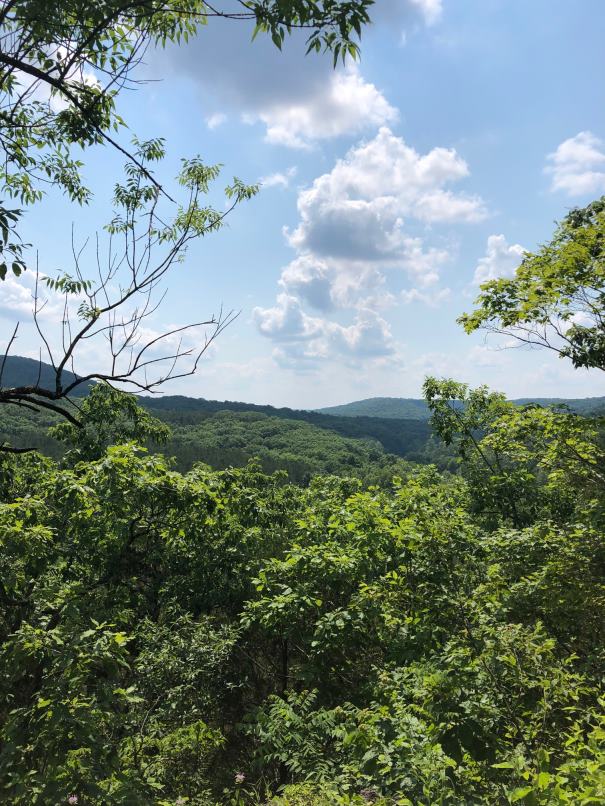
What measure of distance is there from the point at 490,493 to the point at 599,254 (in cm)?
819

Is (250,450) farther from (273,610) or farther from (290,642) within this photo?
(273,610)

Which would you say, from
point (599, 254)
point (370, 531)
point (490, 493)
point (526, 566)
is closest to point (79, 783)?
point (370, 531)

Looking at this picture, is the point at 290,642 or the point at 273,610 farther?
the point at 290,642

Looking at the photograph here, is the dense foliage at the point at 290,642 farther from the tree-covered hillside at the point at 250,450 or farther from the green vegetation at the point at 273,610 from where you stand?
the tree-covered hillside at the point at 250,450

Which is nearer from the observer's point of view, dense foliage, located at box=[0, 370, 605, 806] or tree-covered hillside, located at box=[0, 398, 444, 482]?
dense foliage, located at box=[0, 370, 605, 806]

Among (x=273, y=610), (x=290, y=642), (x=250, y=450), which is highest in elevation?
(x=273, y=610)

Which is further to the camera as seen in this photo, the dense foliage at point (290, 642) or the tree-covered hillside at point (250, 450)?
the tree-covered hillside at point (250, 450)

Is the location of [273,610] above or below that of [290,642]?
above

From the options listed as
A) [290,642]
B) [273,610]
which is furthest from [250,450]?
[273,610]

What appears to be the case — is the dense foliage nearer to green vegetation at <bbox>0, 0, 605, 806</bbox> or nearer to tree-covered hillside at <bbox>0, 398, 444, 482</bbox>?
green vegetation at <bbox>0, 0, 605, 806</bbox>

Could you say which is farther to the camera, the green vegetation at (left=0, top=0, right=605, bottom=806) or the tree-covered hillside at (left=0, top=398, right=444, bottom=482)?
the tree-covered hillside at (left=0, top=398, right=444, bottom=482)

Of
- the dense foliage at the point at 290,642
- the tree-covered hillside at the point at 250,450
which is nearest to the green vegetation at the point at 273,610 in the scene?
the dense foliage at the point at 290,642

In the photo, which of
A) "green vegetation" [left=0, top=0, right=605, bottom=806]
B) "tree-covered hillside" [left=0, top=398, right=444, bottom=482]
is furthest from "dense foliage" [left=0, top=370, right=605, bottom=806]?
"tree-covered hillside" [left=0, top=398, right=444, bottom=482]

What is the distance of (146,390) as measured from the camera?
3789 millimetres
